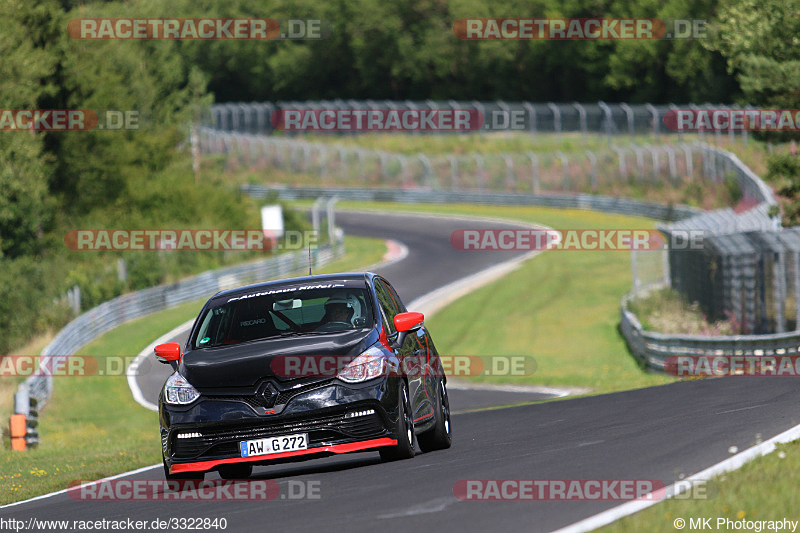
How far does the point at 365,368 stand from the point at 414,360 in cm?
112

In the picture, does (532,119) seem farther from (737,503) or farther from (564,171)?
(737,503)

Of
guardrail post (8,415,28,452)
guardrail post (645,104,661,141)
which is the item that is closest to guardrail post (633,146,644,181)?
guardrail post (645,104,661,141)

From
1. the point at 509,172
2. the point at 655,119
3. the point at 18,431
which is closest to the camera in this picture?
the point at 18,431

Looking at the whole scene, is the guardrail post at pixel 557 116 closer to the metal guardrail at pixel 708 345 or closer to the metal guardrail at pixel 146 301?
the metal guardrail at pixel 146 301

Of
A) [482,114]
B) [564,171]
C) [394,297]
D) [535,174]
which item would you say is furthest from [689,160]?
[394,297]

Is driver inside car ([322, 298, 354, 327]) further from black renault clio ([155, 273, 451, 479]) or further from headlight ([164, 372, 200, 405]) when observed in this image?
headlight ([164, 372, 200, 405])

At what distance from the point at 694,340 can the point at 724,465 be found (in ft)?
50.5

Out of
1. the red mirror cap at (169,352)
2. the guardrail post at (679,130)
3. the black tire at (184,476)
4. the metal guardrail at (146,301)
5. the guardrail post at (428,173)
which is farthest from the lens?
the guardrail post at (428,173)

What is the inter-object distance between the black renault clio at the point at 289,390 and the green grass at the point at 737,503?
3.13m

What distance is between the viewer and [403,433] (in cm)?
1041

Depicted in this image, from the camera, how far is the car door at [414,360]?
10.9m

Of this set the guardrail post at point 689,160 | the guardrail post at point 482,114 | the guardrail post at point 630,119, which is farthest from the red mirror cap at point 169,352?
the guardrail post at point 482,114

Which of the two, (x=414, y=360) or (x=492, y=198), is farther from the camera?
(x=492, y=198)

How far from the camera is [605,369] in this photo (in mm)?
27875
